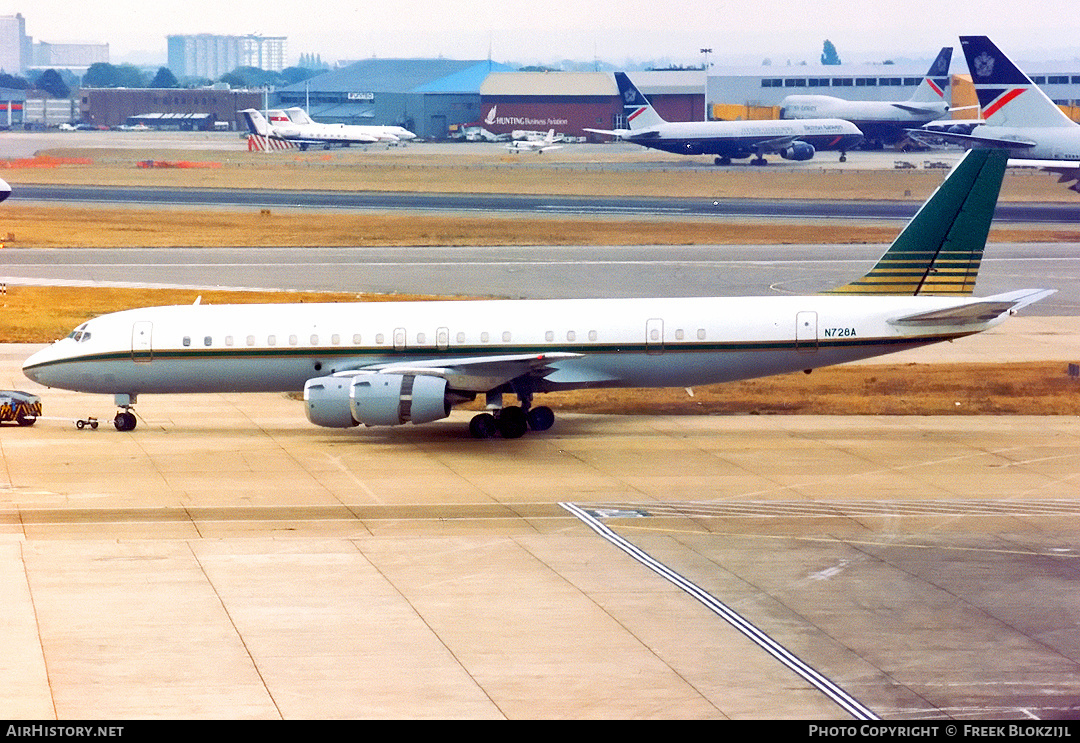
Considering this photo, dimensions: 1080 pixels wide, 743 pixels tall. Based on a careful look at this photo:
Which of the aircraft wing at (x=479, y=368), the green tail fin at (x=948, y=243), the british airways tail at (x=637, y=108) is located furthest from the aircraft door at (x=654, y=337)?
the british airways tail at (x=637, y=108)

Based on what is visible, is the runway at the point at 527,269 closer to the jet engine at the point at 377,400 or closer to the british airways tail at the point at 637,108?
the jet engine at the point at 377,400

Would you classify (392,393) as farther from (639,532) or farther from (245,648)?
(245,648)

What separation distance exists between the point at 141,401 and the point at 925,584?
2617cm

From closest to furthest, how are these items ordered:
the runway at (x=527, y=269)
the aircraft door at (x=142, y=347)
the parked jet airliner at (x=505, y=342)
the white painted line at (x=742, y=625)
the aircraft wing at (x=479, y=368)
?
the white painted line at (x=742, y=625) → the aircraft wing at (x=479, y=368) → the parked jet airliner at (x=505, y=342) → the aircraft door at (x=142, y=347) → the runway at (x=527, y=269)

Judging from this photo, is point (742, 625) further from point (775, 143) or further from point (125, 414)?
point (775, 143)

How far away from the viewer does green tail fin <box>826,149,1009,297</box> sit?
3719 cm

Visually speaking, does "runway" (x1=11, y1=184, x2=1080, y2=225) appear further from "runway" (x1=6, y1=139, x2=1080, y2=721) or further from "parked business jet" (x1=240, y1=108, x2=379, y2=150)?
"runway" (x1=6, y1=139, x2=1080, y2=721)

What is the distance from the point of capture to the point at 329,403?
109 ft

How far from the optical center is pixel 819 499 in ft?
96.9

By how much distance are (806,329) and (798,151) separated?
100152mm

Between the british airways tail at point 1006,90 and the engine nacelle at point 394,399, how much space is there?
65.7 meters

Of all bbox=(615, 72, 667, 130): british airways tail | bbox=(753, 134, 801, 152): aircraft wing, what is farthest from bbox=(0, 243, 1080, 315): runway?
bbox=(615, 72, 667, 130): british airways tail

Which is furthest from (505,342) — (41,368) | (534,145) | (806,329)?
(534,145)

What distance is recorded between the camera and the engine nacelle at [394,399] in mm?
33094
